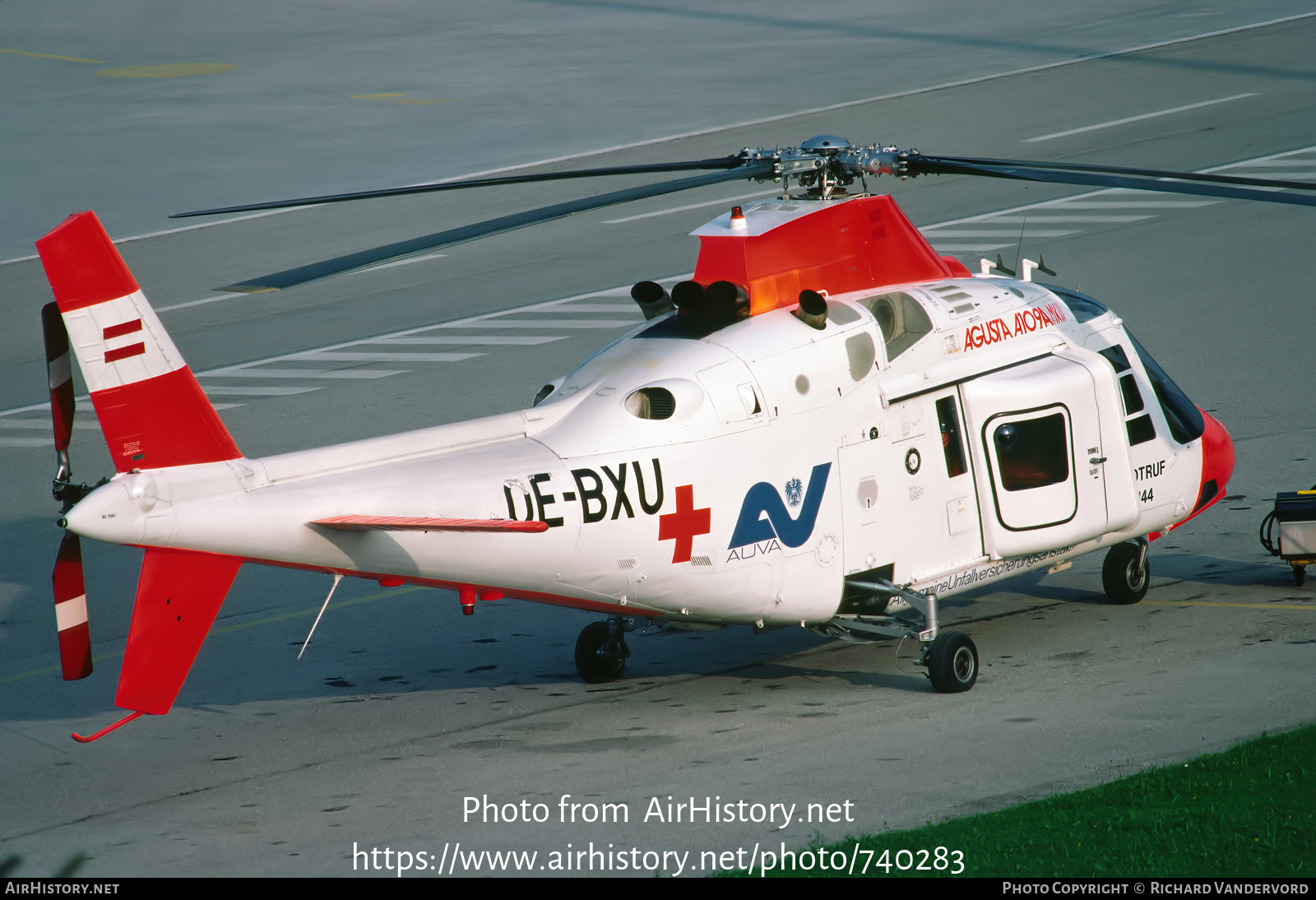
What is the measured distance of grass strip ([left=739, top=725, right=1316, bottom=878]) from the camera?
33.6 feet

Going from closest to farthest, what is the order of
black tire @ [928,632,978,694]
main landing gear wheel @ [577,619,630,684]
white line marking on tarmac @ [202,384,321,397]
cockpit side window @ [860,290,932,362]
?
black tire @ [928,632,978,694] → cockpit side window @ [860,290,932,362] → main landing gear wheel @ [577,619,630,684] → white line marking on tarmac @ [202,384,321,397]

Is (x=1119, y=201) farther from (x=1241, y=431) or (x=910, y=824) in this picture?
(x=910, y=824)

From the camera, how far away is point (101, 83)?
1908 inches

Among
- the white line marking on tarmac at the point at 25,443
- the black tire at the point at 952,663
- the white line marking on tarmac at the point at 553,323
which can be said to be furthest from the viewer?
the white line marking on tarmac at the point at 553,323

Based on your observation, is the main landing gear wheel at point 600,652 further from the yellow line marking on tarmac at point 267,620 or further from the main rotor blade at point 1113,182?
the main rotor blade at point 1113,182

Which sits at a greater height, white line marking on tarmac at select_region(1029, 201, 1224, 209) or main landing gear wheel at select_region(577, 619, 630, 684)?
white line marking on tarmac at select_region(1029, 201, 1224, 209)

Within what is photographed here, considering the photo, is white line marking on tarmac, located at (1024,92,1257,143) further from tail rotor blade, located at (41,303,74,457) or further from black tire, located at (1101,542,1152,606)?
tail rotor blade, located at (41,303,74,457)

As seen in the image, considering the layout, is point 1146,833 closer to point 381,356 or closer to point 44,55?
point 381,356

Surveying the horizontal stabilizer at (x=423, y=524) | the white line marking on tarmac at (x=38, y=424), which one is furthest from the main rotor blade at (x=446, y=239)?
the white line marking on tarmac at (x=38, y=424)

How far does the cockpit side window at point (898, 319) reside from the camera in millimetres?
14039

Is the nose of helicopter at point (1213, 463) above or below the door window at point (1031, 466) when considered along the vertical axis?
below

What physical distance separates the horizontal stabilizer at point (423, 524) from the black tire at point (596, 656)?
8.32ft

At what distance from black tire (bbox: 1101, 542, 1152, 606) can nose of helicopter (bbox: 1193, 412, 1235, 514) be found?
2.43 ft

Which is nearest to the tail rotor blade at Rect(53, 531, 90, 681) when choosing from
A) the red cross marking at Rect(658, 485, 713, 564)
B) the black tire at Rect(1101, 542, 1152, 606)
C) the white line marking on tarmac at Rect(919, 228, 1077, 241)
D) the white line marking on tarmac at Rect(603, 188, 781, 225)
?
the red cross marking at Rect(658, 485, 713, 564)
